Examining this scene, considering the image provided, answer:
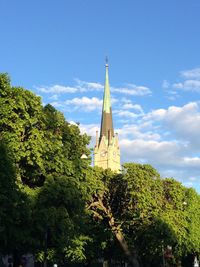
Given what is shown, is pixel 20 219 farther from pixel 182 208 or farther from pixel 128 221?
pixel 182 208

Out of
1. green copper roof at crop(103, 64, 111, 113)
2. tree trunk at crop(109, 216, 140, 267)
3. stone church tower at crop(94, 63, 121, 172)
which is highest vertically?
green copper roof at crop(103, 64, 111, 113)

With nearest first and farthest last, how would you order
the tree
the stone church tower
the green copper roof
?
the tree, the green copper roof, the stone church tower

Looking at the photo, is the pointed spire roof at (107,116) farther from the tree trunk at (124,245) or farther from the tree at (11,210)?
the tree at (11,210)

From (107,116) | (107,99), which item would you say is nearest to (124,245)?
(107,116)

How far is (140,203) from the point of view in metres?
45.1

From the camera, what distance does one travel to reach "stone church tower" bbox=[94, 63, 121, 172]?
125312 millimetres

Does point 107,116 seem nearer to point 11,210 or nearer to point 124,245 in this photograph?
point 124,245

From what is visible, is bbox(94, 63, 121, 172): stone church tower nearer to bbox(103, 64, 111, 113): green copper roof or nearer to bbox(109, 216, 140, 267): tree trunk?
bbox(103, 64, 111, 113): green copper roof

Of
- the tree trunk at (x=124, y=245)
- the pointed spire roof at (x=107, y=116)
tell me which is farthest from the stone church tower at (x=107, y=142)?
the tree trunk at (x=124, y=245)

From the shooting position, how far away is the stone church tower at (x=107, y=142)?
125 m

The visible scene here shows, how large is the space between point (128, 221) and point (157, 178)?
18.3 feet

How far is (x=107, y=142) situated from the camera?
129375mm

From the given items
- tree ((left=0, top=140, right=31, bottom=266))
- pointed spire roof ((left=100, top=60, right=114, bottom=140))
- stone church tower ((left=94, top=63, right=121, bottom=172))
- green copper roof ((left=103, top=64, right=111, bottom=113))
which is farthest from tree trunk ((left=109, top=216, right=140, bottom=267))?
green copper roof ((left=103, top=64, right=111, bottom=113))

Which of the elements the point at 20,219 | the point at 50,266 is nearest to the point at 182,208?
the point at 50,266
